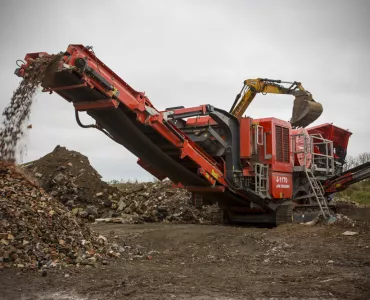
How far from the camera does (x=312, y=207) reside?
1235 centimetres

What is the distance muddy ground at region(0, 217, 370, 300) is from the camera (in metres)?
5.28

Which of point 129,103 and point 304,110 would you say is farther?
point 304,110

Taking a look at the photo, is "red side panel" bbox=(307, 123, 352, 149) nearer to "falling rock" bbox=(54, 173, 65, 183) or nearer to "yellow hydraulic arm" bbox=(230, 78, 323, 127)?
"yellow hydraulic arm" bbox=(230, 78, 323, 127)

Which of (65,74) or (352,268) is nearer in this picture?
(352,268)

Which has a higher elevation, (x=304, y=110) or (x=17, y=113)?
(x=304, y=110)

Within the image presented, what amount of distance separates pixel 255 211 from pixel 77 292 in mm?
7278

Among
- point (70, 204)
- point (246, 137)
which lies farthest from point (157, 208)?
point (246, 137)

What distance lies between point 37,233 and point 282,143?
266 inches

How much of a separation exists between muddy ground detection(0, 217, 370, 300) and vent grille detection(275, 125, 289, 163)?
231cm

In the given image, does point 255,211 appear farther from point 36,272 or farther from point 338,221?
point 36,272

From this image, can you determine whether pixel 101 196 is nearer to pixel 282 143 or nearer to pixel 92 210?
pixel 92 210

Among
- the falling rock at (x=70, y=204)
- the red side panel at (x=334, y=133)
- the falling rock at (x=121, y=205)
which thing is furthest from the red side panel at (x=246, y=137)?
the falling rock at (x=70, y=204)

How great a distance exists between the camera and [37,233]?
6898 mm

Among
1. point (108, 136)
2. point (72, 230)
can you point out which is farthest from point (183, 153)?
point (72, 230)
